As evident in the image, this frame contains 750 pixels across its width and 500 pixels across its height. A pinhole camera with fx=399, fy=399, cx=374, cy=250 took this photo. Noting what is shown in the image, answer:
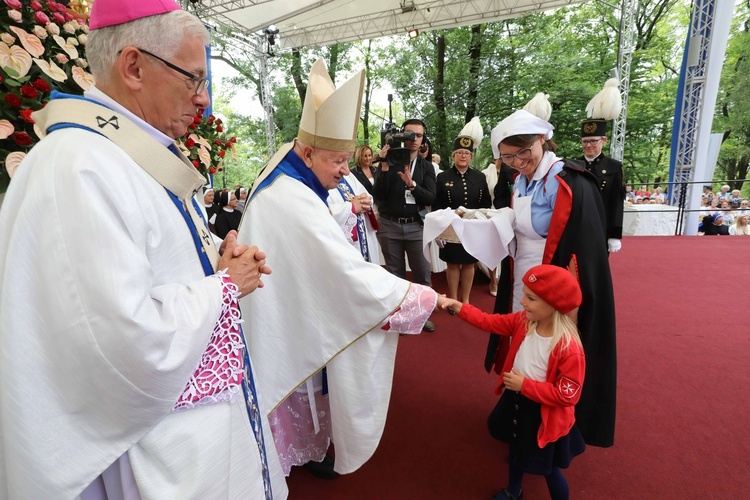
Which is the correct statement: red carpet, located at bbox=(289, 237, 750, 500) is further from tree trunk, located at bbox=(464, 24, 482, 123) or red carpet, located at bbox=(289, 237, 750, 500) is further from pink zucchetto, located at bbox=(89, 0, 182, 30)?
tree trunk, located at bbox=(464, 24, 482, 123)

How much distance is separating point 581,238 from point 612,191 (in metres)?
2.81

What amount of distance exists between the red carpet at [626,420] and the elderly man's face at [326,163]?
1.74 m

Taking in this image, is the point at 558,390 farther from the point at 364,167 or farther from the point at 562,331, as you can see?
the point at 364,167

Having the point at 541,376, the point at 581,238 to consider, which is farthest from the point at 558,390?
the point at 581,238

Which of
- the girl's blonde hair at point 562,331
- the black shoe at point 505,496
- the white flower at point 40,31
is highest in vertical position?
the white flower at point 40,31

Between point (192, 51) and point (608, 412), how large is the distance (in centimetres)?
245

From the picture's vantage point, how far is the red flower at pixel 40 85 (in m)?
1.40

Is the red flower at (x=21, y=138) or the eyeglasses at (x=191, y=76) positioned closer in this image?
the eyeglasses at (x=191, y=76)

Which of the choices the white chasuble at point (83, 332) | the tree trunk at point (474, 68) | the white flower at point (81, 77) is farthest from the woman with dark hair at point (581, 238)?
the tree trunk at point (474, 68)

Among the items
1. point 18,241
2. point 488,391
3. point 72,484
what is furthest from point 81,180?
point 488,391

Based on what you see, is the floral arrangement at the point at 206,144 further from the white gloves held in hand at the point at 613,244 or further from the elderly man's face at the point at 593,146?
the elderly man's face at the point at 593,146

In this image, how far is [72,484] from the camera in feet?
2.94

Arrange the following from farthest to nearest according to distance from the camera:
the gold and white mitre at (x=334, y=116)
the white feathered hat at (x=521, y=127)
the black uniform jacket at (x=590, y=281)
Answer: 1. the white feathered hat at (x=521, y=127)
2. the black uniform jacket at (x=590, y=281)
3. the gold and white mitre at (x=334, y=116)

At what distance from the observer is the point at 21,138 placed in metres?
1.40
